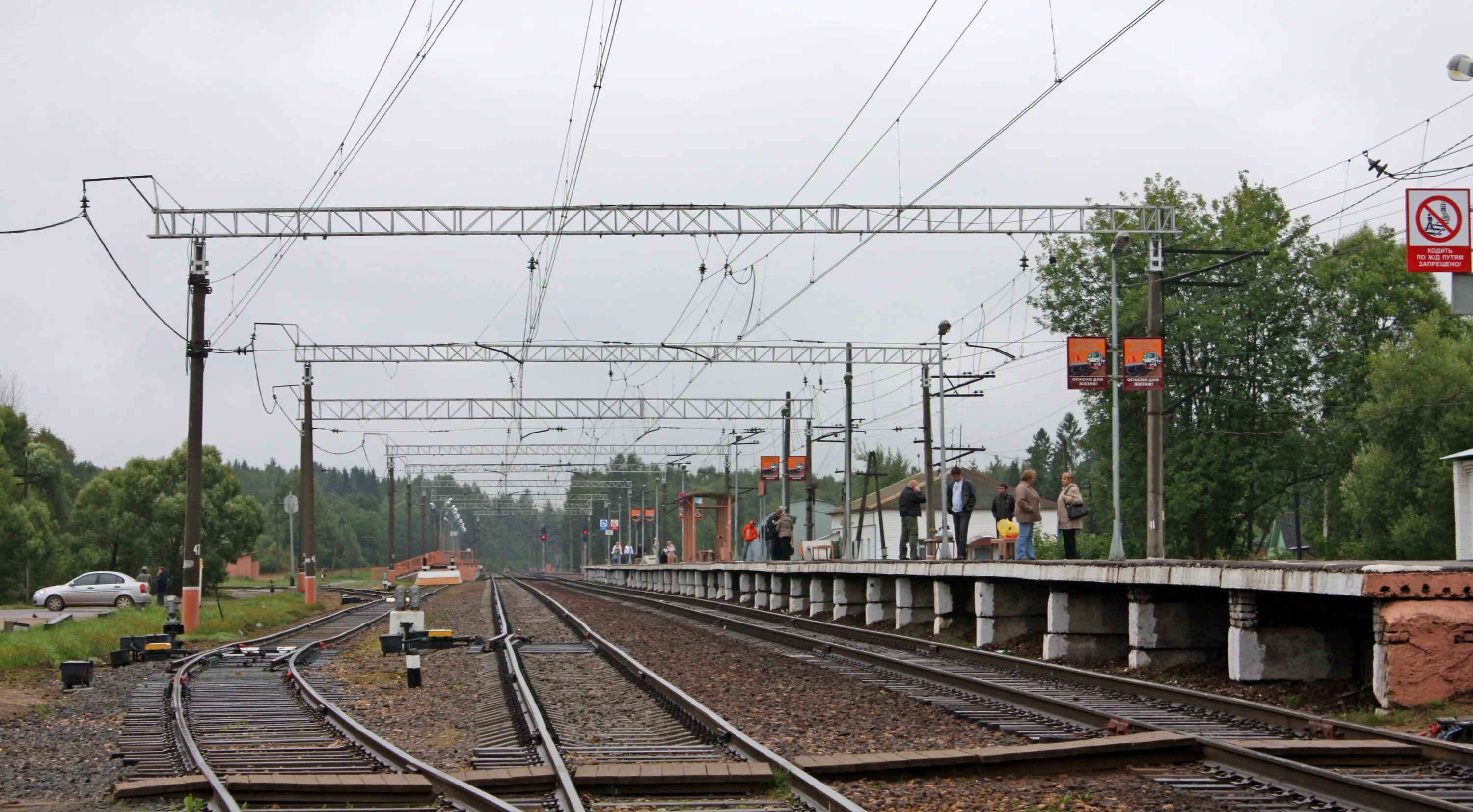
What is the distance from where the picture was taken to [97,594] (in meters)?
47.2

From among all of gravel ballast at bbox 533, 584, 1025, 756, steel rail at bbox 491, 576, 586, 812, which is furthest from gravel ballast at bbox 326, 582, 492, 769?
gravel ballast at bbox 533, 584, 1025, 756

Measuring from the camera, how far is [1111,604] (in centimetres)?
1866

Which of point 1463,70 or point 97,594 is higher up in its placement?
point 1463,70

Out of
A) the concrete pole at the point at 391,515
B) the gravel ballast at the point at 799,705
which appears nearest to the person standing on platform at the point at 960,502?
the gravel ballast at the point at 799,705

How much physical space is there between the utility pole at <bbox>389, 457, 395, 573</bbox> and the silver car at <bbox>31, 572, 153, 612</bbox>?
33.7 m

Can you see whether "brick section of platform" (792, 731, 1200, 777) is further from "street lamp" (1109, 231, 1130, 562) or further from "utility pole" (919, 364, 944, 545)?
"utility pole" (919, 364, 944, 545)

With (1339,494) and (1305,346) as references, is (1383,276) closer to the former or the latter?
(1305,346)

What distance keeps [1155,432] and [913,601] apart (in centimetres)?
578

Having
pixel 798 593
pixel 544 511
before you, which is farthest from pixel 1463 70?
pixel 544 511

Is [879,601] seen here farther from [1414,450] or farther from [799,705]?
[1414,450]

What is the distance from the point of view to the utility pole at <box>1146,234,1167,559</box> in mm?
27312

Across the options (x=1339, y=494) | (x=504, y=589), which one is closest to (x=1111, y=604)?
(x=1339, y=494)

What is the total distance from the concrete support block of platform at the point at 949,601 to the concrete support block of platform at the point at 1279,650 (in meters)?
9.86

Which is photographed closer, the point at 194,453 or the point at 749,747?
the point at 749,747
